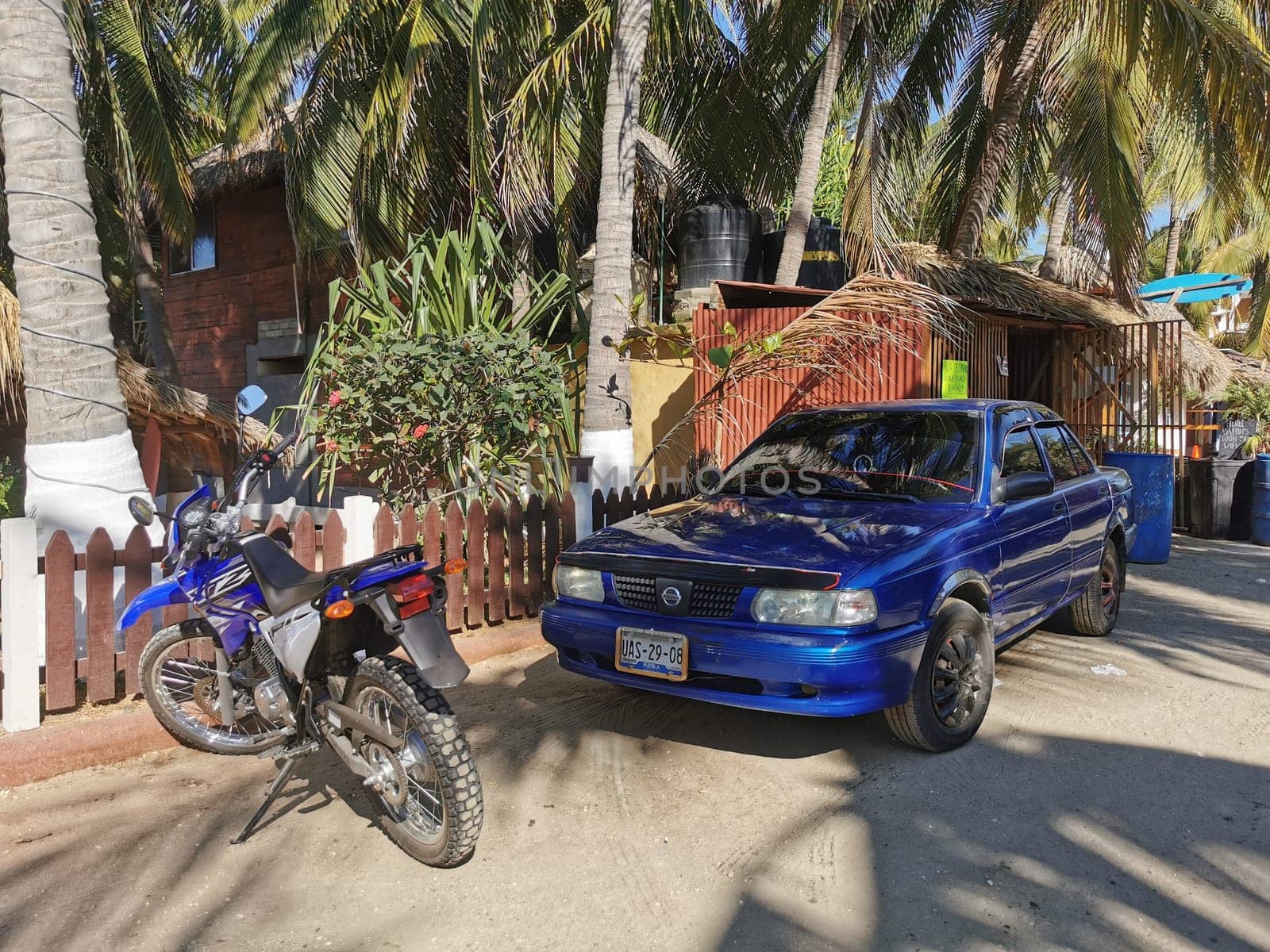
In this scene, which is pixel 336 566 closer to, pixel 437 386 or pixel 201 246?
pixel 437 386

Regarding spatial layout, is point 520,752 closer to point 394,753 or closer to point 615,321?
point 394,753

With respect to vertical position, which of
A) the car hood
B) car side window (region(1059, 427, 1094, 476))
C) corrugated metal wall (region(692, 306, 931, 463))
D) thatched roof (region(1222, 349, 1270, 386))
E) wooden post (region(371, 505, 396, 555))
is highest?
thatched roof (region(1222, 349, 1270, 386))

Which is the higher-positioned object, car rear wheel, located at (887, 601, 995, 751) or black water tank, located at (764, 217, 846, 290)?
black water tank, located at (764, 217, 846, 290)

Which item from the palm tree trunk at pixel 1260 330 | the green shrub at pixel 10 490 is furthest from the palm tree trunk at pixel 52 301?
the palm tree trunk at pixel 1260 330

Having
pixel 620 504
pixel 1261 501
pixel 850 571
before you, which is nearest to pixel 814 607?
pixel 850 571

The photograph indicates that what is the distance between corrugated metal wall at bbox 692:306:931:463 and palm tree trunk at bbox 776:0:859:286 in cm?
112

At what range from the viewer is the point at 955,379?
9.76 meters

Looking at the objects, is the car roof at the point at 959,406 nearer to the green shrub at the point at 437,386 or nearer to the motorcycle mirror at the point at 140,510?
the green shrub at the point at 437,386

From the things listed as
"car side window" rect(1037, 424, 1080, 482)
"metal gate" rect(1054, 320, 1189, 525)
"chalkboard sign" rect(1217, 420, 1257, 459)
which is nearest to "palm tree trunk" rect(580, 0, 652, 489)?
"car side window" rect(1037, 424, 1080, 482)

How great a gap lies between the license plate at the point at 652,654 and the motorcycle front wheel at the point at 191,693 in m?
1.59

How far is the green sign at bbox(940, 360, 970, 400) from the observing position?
31.7ft

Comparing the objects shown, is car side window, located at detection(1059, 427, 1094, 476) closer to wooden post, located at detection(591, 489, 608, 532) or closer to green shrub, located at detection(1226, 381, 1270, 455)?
wooden post, located at detection(591, 489, 608, 532)

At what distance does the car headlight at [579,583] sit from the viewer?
436cm

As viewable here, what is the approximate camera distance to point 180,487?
14.6 meters
